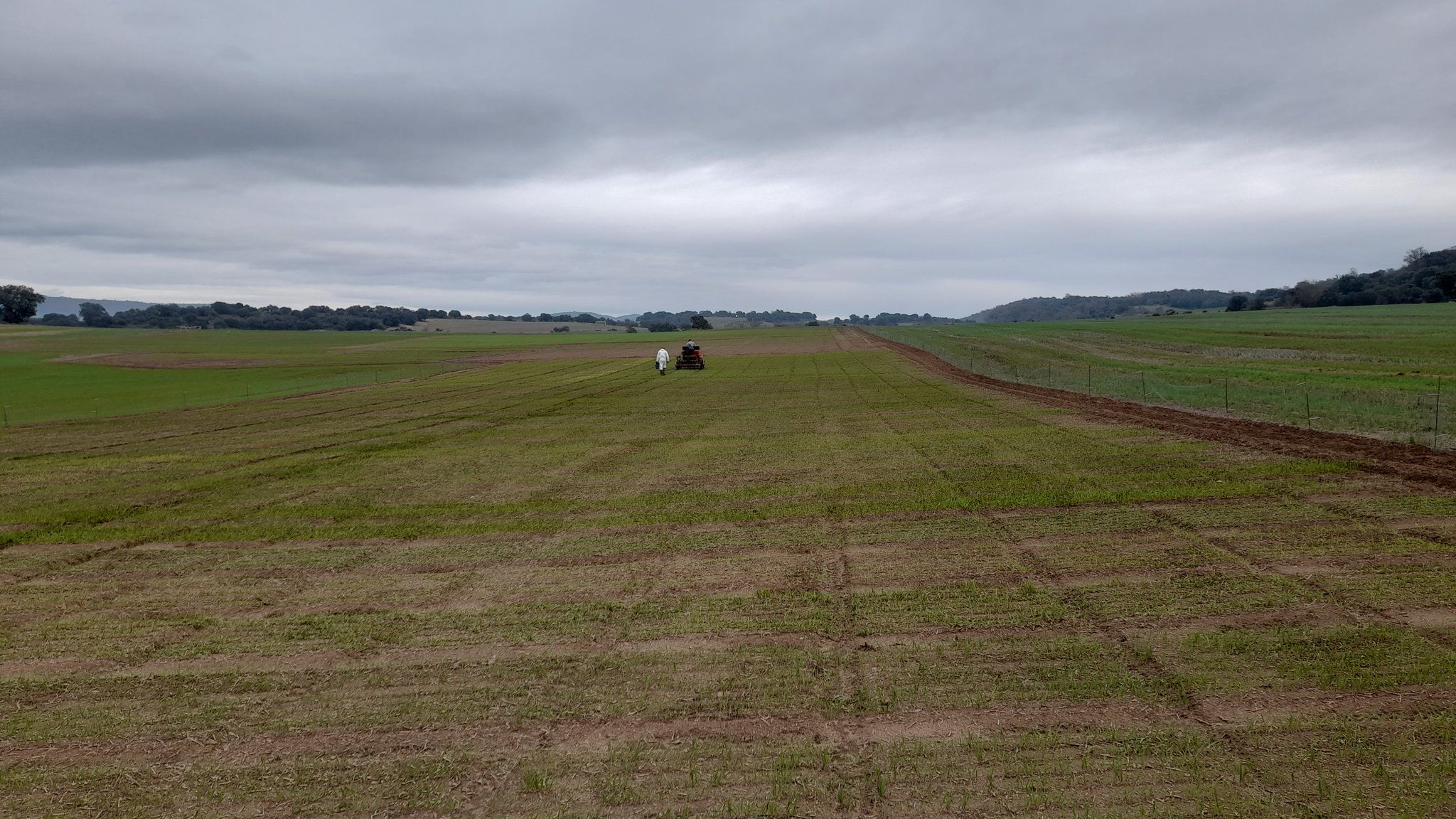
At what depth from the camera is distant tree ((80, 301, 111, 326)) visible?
506 feet

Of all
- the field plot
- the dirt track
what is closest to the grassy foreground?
the dirt track

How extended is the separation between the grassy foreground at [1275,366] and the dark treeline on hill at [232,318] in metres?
147

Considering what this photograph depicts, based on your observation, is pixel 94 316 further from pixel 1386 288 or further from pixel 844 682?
pixel 1386 288

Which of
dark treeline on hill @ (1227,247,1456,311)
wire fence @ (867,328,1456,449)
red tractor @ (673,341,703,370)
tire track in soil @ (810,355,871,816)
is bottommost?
tire track in soil @ (810,355,871,816)

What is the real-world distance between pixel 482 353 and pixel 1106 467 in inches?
3048

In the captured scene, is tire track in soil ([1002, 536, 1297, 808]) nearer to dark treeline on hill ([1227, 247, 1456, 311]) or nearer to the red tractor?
the red tractor

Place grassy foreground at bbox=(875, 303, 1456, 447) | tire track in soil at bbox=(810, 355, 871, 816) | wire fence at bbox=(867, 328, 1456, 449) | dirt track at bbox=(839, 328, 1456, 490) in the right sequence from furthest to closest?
grassy foreground at bbox=(875, 303, 1456, 447), wire fence at bbox=(867, 328, 1456, 449), dirt track at bbox=(839, 328, 1456, 490), tire track in soil at bbox=(810, 355, 871, 816)

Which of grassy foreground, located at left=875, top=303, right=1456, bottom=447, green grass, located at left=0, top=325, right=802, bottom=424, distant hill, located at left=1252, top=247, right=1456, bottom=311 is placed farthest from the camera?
distant hill, located at left=1252, top=247, right=1456, bottom=311

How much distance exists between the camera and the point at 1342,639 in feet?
21.5

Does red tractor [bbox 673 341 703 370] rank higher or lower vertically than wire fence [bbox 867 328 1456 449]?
higher

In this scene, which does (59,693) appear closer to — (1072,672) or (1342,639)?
(1072,672)

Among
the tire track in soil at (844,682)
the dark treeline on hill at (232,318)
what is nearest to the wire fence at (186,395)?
the tire track in soil at (844,682)

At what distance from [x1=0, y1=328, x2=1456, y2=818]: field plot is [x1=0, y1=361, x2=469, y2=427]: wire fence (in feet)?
65.3

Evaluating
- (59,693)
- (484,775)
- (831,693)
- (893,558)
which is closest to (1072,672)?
(831,693)
